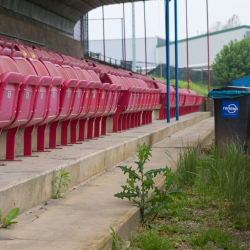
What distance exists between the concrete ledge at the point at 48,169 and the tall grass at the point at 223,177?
0.79 metres

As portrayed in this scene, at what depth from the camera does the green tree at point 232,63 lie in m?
45.8

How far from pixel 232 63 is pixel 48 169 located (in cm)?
4570

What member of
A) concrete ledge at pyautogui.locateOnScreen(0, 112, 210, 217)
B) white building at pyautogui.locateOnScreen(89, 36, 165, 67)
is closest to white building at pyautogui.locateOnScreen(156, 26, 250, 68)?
white building at pyautogui.locateOnScreen(89, 36, 165, 67)

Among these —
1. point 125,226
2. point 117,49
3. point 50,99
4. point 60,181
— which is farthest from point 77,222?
point 117,49

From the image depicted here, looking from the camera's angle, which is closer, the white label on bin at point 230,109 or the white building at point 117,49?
the white label on bin at point 230,109

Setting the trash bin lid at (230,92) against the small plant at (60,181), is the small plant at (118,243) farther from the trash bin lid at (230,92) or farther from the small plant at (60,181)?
the trash bin lid at (230,92)

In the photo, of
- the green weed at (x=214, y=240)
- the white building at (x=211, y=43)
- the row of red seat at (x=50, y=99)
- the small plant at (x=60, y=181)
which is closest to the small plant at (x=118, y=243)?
the green weed at (x=214, y=240)

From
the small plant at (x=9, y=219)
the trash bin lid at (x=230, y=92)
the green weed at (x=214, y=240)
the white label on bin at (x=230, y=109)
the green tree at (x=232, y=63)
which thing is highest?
the green tree at (x=232, y=63)

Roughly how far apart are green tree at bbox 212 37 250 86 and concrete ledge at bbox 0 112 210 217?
42.0 meters

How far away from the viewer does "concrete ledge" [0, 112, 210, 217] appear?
8.21ft

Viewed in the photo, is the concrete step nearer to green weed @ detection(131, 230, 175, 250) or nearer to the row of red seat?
green weed @ detection(131, 230, 175, 250)

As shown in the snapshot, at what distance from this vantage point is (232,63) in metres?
46.6

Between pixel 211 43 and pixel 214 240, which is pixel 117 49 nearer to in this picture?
pixel 211 43

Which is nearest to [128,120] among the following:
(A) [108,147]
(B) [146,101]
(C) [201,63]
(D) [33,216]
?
(B) [146,101]
